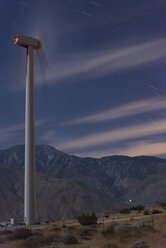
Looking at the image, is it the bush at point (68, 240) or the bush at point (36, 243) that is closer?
the bush at point (36, 243)

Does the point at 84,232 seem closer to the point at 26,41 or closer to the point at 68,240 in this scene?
the point at 68,240

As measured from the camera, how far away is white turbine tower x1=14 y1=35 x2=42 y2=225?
5309 cm

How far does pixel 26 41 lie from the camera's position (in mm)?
64062

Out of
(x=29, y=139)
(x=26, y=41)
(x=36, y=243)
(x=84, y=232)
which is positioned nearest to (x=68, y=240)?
(x=36, y=243)

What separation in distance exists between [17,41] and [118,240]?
48.8m

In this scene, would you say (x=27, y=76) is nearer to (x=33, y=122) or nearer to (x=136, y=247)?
(x=33, y=122)

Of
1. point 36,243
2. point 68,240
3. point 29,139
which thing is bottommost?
point 36,243

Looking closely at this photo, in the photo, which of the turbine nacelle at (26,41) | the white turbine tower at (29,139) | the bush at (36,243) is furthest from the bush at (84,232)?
the turbine nacelle at (26,41)

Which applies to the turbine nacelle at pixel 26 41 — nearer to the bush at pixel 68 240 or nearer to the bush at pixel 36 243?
the bush at pixel 36 243

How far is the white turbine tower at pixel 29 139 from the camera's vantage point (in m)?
53.1

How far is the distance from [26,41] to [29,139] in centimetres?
2161

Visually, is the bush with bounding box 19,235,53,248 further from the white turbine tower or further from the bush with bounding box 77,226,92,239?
the white turbine tower

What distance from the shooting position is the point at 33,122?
5684cm

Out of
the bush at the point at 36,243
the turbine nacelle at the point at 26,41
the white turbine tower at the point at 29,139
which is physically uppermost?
the turbine nacelle at the point at 26,41
